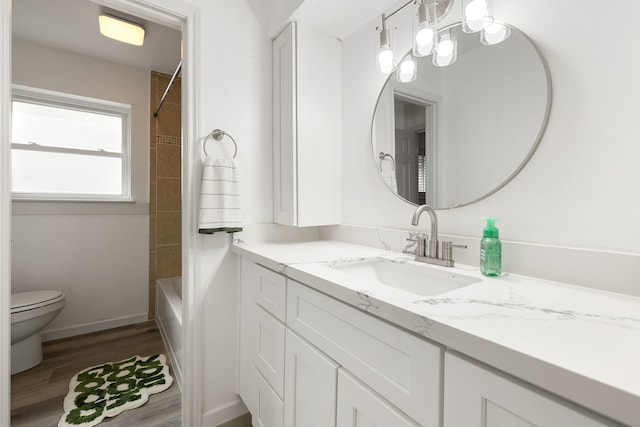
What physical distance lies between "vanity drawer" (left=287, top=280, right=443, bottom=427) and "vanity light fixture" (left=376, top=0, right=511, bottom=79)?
101 cm

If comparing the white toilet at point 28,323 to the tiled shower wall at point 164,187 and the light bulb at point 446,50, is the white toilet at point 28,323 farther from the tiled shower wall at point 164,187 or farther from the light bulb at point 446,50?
the light bulb at point 446,50

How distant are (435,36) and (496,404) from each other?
1.20 metres

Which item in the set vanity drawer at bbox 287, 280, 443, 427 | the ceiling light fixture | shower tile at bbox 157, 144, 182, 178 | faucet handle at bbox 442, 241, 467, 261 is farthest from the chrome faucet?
shower tile at bbox 157, 144, 182, 178

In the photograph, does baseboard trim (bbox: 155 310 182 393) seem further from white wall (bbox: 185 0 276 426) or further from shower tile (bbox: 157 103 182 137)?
shower tile (bbox: 157 103 182 137)

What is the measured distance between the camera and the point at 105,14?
1789 millimetres

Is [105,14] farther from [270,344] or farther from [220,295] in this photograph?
[270,344]

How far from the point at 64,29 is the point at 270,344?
2587 millimetres

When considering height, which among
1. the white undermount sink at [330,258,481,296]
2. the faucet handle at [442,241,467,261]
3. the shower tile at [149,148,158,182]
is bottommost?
the white undermount sink at [330,258,481,296]

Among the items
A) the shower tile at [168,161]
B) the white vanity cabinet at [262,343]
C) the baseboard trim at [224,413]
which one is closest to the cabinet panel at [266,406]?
the white vanity cabinet at [262,343]

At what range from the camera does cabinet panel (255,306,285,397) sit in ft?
3.45

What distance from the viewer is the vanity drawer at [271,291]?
105cm

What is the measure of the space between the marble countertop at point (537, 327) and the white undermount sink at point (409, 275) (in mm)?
84

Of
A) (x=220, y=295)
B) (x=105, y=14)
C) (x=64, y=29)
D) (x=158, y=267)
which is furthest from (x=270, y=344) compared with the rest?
(x=64, y=29)

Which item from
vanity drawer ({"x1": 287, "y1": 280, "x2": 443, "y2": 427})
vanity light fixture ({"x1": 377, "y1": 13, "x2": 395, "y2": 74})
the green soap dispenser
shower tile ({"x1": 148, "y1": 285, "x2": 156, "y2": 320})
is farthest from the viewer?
shower tile ({"x1": 148, "y1": 285, "x2": 156, "y2": 320})
